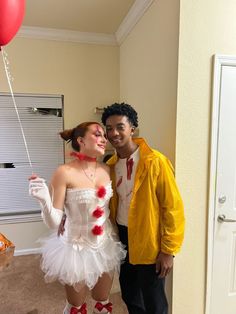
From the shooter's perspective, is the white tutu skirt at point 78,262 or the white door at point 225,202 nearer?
the white tutu skirt at point 78,262

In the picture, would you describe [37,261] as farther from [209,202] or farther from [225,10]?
[225,10]

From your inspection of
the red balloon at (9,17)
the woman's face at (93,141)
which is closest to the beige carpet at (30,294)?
the woman's face at (93,141)

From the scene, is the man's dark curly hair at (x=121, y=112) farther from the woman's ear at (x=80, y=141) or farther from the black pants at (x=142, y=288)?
the black pants at (x=142, y=288)

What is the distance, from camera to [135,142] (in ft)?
4.70

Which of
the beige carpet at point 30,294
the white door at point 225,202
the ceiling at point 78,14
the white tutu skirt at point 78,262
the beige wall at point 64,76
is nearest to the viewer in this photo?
the white tutu skirt at point 78,262

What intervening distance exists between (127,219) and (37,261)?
5.82 ft

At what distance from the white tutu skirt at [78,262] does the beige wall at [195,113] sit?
543 millimetres

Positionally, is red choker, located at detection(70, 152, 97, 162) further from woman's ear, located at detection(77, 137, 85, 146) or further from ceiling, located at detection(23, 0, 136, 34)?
ceiling, located at detection(23, 0, 136, 34)

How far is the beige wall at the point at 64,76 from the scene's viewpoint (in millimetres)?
2572

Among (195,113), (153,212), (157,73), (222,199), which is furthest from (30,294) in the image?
(157,73)

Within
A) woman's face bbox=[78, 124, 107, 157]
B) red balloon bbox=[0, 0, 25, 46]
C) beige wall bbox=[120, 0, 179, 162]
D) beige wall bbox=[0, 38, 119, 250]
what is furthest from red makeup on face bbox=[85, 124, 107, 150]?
beige wall bbox=[0, 38, 119, 250]

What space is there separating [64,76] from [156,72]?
1.30 meters

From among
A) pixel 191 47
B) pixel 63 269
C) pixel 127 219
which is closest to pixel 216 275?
pixel 127 219

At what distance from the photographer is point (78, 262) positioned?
1.28 metres
